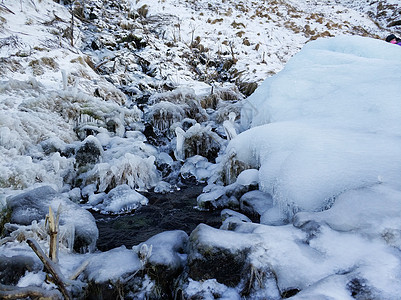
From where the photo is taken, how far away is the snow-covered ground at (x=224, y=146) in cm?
196

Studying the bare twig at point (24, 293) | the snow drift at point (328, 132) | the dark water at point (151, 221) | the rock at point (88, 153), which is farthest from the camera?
the rock at point (88, 153)

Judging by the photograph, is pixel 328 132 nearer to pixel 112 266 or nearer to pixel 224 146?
pixel 112 266

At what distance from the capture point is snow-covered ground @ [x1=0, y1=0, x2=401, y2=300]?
196 centimetres

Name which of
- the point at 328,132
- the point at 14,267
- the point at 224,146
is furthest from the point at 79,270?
the point at 224,146

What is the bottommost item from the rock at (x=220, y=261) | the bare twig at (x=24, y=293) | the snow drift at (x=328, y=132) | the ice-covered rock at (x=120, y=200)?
the ice-covered rock at (x=120, y=200)

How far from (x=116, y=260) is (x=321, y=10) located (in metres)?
23.2

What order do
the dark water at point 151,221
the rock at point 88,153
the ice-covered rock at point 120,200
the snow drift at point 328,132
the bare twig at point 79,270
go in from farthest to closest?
1. the rock at point 88,153
2. the ice-covered rock at point 120,200
3. the dark water at point 151,221
4. the snow drift at point 328,132
5. the bare twig at point 79,270

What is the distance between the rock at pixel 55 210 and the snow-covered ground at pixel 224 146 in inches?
1.9

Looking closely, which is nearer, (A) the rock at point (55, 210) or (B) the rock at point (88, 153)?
(A) the rock at point (55, 210)

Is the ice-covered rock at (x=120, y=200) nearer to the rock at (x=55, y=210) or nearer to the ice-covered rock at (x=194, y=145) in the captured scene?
the rock at (x=55, y=210)

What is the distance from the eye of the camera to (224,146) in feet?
18.9

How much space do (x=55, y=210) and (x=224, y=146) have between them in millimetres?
3539

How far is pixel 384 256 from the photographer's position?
5.64ft

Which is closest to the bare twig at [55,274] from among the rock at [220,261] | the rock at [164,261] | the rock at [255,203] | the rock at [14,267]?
the rock at [14,267]
